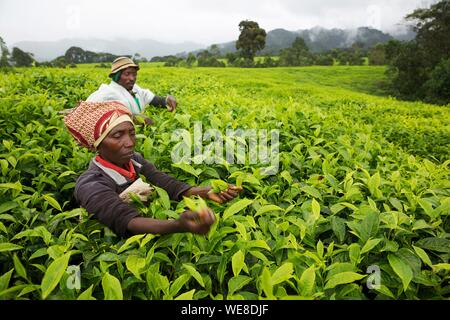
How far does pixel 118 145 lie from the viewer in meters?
2.30

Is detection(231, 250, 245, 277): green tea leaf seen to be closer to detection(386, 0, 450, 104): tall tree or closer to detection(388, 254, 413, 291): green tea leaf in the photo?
detection(388, 254, 413, 291): green tea leaf

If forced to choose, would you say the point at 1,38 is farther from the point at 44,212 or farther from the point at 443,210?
the point at 443,210

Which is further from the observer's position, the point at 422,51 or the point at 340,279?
the point at 422,51

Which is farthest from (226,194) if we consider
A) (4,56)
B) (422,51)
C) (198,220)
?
(422,51)

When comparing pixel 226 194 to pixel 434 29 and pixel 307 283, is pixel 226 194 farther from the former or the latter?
pixel 434 29

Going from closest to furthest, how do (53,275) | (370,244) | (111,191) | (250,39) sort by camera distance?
(53,275) < (370,244) < (111,191) < (250,39)

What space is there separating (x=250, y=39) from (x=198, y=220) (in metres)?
64.5

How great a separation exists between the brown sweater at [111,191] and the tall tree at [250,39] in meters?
61.4

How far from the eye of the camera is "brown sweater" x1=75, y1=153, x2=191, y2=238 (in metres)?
1.95

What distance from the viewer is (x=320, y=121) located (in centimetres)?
439

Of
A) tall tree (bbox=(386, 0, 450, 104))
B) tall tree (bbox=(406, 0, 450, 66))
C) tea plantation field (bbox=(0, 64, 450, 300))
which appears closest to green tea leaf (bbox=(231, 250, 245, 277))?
tea plantation field (bbox=(0, 64, 450, 300))

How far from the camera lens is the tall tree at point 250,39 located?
6166 cm

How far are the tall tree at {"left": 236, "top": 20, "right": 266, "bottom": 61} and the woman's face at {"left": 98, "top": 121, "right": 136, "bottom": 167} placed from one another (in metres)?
61.6

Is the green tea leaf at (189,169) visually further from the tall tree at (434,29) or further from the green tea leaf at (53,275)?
the tall tree at (434,29)
